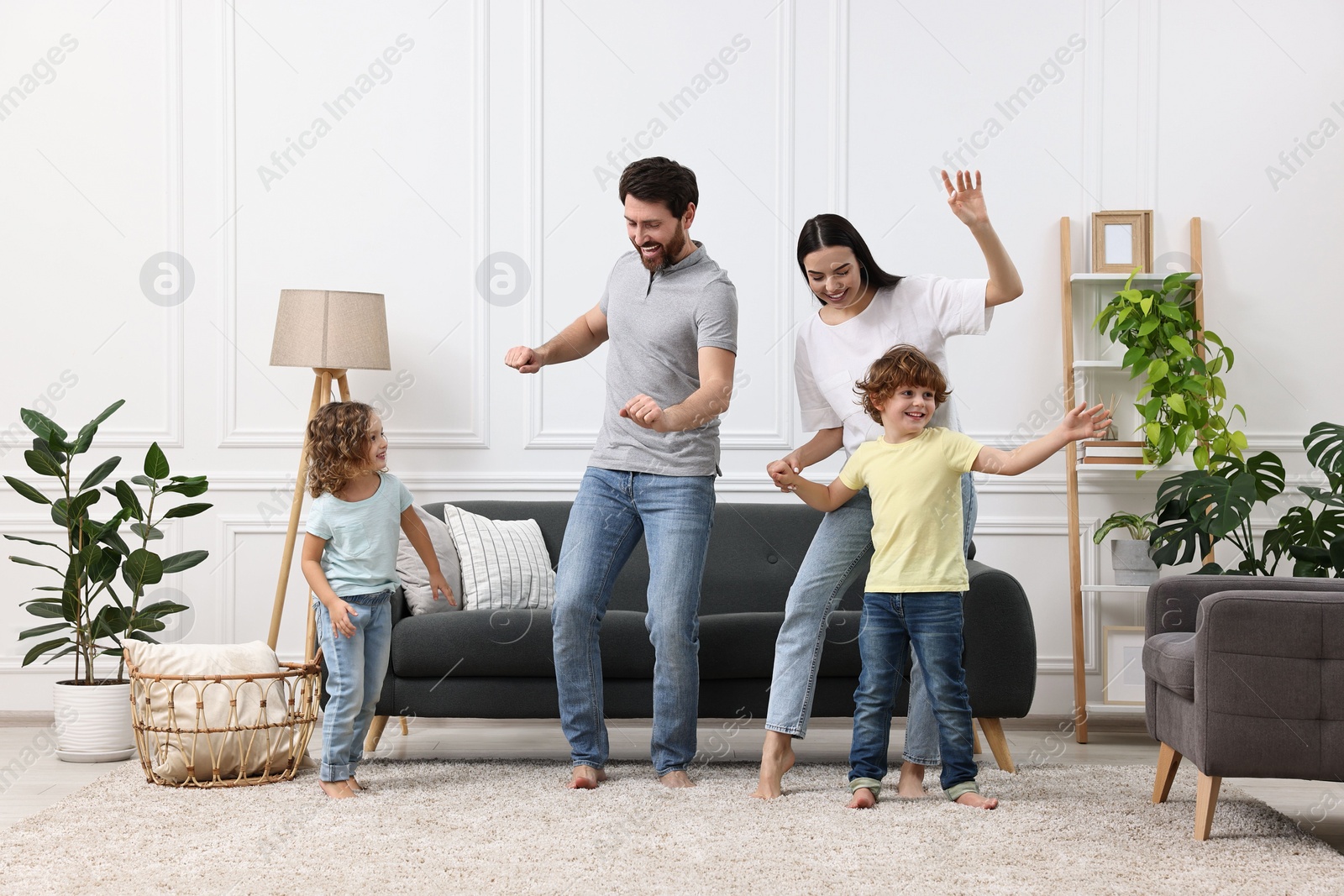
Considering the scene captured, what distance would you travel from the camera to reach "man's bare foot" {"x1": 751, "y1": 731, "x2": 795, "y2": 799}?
8.09 feet

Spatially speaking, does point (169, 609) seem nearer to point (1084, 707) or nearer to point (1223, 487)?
point (1084, 707)

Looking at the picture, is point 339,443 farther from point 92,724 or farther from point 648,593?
point 92,724

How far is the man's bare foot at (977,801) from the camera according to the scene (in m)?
2.35

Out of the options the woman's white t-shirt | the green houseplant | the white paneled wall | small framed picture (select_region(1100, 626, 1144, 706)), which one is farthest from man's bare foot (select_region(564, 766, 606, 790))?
the green houseplant

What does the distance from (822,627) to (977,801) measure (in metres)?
0.50

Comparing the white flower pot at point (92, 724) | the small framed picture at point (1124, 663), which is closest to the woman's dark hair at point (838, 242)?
the small framed picture at point (1124, 663)

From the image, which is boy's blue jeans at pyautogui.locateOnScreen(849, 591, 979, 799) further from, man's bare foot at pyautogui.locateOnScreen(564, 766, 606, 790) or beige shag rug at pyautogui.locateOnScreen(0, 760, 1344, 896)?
man's bare foot at pyautogui.locateOnScreen(564, 766, 606, 790)

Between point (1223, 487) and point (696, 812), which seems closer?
point (696, 812)

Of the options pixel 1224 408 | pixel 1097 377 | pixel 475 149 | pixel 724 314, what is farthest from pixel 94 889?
pixel 1224 408

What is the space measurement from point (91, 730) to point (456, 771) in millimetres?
1106

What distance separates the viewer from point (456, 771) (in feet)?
9.20

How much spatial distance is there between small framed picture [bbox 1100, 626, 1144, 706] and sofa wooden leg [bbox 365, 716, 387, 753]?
7.62 feet

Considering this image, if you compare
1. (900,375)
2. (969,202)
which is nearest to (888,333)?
(900,375)

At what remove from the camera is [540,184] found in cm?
386
